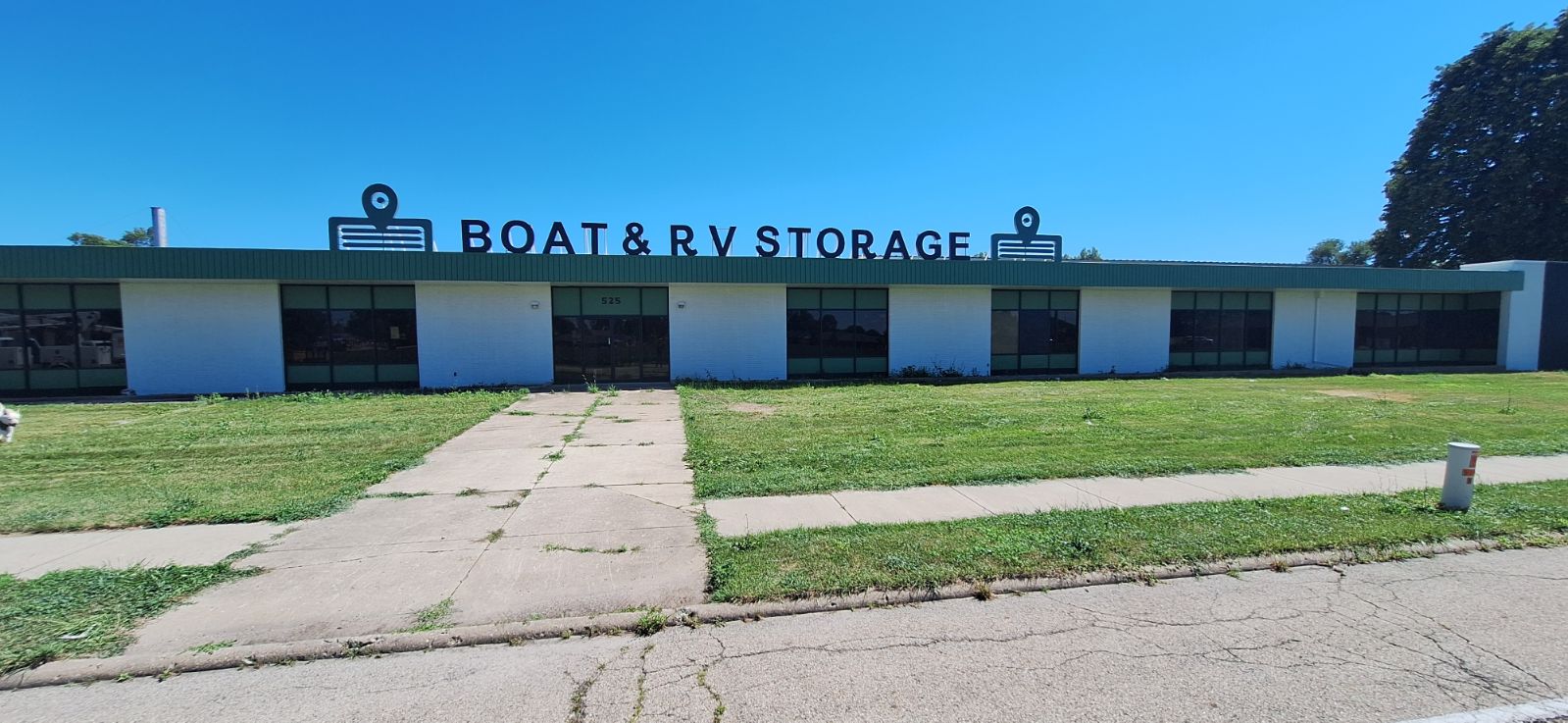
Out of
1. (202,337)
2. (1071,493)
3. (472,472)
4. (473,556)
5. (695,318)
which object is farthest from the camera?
(695,318)

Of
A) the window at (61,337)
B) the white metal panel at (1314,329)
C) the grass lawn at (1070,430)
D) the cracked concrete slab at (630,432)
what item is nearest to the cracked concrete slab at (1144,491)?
the grass lawn at (1070,430)

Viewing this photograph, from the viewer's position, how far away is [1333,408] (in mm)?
13477

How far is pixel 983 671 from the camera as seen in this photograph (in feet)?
11.3

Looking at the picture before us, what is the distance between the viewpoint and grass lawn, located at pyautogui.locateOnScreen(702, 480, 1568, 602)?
15.2 feet

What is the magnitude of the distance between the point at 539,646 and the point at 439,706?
0.68m

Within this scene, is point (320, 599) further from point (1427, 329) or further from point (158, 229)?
point (1427, 329)

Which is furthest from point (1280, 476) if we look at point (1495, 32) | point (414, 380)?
point (1495, 32)

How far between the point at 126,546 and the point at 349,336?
15.5 meters

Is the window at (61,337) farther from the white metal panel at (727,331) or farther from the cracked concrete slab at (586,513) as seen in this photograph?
the cracked concrete slab at (586,513)

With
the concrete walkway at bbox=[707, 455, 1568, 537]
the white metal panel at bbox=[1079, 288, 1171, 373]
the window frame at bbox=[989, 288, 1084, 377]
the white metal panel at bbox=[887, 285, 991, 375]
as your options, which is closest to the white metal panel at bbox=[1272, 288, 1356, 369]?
the white metal panel at bbox=[1079, 288, 1171, 373]

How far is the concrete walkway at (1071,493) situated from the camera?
6.09m

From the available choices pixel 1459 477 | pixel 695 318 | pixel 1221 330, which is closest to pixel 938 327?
pixel 695 318

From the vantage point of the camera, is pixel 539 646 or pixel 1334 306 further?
pixel 1334 306

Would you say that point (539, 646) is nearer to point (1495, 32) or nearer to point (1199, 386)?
point (1199, 386)
